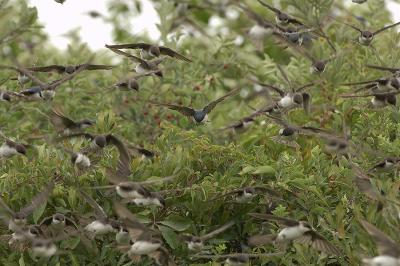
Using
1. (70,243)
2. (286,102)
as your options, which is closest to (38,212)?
(70,243)

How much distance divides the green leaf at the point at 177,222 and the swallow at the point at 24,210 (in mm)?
925

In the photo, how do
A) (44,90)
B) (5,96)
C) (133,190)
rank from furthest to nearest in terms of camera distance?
(5,96) < (44,90) < (133,190)

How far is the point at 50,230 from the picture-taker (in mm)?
6781

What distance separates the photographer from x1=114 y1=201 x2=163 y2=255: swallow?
621 centimetres

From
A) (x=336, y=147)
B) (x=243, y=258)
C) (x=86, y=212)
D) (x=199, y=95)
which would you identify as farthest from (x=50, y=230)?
(x=199, y=95)

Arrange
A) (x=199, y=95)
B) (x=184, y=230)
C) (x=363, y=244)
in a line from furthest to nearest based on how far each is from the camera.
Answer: (x=199, y=95)
(x=184, y=230)
(x=363, y=244)

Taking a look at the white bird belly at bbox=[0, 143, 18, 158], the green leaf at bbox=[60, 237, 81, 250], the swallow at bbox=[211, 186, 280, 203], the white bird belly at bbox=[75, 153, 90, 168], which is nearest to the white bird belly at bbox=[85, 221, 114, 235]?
the green leaf at bbox=[60, 237, 81, 250]

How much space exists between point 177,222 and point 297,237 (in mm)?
1075

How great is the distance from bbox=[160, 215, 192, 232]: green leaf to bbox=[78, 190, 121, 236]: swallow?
0.48 metres

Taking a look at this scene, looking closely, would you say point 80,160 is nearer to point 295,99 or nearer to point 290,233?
point 290,233

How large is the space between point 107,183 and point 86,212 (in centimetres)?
30

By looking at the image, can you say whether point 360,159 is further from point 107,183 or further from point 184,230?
point 107,183

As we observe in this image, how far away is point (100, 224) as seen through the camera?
21.5ft

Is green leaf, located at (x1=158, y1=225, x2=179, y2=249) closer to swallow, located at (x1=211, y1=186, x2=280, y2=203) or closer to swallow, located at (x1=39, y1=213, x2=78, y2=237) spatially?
swallow, located at (x1=211, y1=186, x2=280, y2=203)
